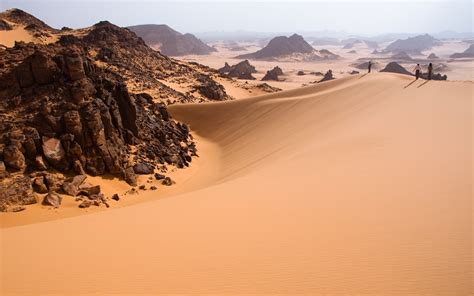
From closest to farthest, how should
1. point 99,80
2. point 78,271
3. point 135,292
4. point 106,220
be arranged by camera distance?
1. point 135,292
2. point 78,271
3. point 106,220
4. point 99,80

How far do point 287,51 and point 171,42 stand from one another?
37070mm

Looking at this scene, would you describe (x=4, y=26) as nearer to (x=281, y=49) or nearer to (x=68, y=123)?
(x=68, y=123)

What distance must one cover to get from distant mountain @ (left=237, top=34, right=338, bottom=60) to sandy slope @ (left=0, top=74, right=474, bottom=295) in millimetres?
95314

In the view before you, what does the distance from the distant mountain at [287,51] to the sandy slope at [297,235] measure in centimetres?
9531

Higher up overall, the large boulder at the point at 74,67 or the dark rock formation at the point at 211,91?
the large boulder at the point at 74,67

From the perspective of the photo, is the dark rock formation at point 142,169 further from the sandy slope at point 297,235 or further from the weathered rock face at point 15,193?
the sandy slope at point 297,235

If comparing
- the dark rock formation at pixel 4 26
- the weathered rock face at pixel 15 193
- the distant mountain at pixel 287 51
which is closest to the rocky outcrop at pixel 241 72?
the dark rock formation at pixel 4 26

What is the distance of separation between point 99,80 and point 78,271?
1086 cm

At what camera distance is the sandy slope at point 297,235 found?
14.3ft

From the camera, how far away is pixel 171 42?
116m

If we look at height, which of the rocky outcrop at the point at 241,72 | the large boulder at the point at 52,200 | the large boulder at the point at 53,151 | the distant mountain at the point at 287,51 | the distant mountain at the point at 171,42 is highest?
the distant mountain at the point at 171,42

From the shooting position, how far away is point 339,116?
15.4m

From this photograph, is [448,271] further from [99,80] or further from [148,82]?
[148,82]

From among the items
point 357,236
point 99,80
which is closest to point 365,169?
point 357,236
